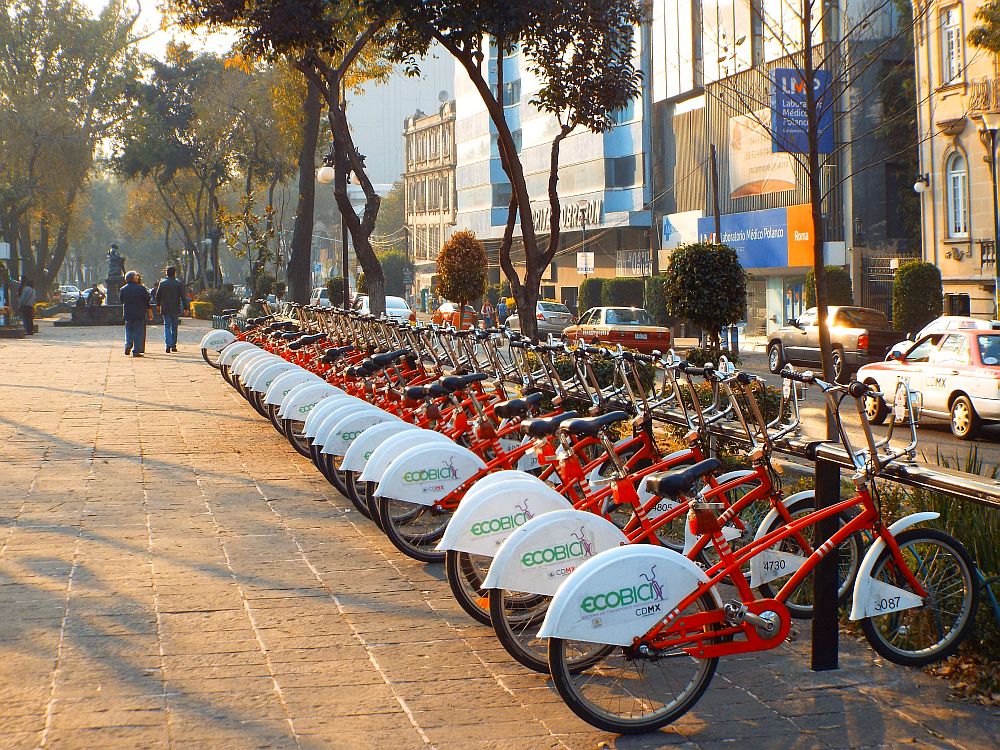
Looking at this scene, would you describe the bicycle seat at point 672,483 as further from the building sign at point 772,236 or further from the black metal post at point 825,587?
the building sign at point 772,236

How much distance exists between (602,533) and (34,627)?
2.70 metres

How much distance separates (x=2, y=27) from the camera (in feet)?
157

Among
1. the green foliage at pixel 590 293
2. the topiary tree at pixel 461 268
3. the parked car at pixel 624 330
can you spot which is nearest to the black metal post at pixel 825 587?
the topiary tree at pixel 461 268

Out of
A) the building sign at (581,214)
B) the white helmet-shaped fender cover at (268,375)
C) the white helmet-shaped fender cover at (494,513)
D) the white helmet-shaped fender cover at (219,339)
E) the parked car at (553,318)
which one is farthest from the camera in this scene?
the building sign at (581,214)

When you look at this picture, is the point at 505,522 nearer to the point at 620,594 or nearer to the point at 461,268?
the point at 620,594

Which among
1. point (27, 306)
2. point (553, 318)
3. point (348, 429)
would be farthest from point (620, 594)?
point (553, 318)

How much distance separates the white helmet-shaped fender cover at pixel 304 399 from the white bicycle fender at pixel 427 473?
331 centimetres

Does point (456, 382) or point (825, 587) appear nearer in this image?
point (825, 587)

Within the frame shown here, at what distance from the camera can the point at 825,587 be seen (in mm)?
5270

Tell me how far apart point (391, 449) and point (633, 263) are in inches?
2046

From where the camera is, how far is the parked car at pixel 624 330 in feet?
99.2

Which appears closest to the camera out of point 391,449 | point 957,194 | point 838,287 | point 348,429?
point 391,449

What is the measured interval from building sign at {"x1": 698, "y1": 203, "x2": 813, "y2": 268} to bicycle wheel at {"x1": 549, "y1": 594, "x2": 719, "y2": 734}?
1440 inches

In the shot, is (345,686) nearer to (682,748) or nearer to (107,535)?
(682,748)
